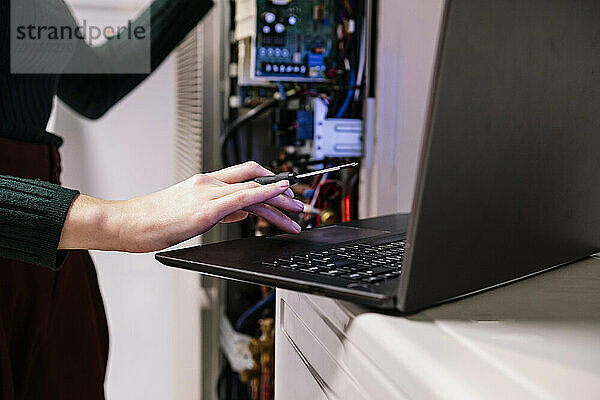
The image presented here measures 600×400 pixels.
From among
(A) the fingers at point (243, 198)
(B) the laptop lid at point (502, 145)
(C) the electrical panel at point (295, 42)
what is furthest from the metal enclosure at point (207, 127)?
(B) the laptop lid at point (502, 145)

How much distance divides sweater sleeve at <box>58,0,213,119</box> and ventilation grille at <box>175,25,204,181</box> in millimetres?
249

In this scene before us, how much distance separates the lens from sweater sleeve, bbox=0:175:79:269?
705 millimetres

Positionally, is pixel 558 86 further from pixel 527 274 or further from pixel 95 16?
pixel 95 16

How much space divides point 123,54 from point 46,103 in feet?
1.30

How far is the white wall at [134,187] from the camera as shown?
7.75ft

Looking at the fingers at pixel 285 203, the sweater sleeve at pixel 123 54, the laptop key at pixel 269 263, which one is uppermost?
the sweater sleeve at pixel 123 54

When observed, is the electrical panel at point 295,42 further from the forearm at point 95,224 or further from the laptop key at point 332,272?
the laptop key at point 332,272

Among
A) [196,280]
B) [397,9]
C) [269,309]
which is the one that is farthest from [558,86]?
[196,280]

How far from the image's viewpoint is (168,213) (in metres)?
0.65

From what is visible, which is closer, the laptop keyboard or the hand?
the laptop keyboard

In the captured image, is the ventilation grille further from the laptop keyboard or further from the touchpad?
the laptop keyboard

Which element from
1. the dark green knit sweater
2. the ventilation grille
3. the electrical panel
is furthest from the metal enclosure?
the electrical panel

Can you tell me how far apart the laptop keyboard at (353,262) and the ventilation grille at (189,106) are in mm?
1250

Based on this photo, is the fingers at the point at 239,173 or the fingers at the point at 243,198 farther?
the fingers at the point at 239,173
